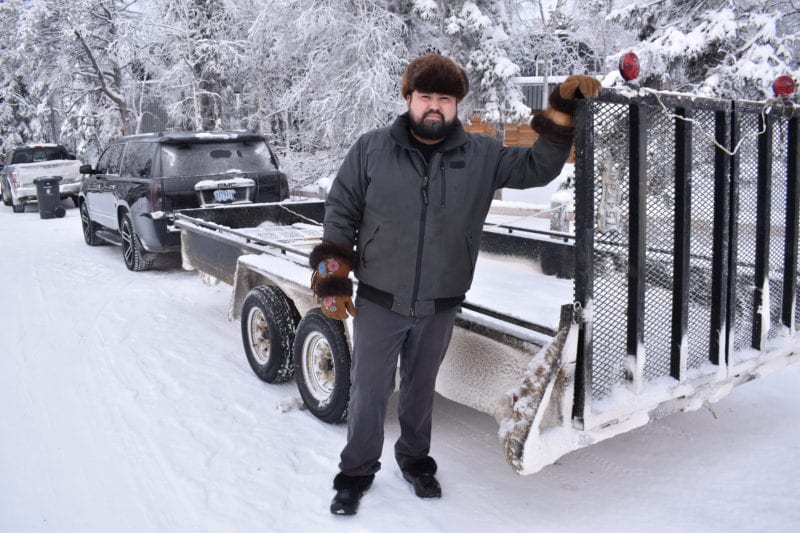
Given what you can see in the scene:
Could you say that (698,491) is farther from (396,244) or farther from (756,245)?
(396,244)

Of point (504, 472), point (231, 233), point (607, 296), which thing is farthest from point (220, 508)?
point (231, 233)

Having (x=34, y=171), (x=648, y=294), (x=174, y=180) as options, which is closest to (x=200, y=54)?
(x=34, y=171)

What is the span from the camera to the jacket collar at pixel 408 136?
116 inches

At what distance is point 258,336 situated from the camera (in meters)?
4.86

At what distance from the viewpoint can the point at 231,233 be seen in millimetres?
5516

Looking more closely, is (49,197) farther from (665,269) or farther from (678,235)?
(678,235)

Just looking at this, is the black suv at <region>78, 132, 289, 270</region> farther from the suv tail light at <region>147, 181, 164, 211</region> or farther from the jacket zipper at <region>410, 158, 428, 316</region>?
the jacket zipper at <region>410, 158, 428, 316</region>

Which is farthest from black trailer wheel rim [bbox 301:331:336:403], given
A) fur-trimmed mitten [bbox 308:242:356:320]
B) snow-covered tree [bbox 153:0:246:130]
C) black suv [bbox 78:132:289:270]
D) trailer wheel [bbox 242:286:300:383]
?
snow-covered tree [bbox 153:0:246:130]

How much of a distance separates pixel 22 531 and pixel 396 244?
217 cm

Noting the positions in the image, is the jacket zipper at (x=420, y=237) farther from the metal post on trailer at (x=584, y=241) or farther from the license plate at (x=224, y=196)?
the license plate at (x=224, y=196)

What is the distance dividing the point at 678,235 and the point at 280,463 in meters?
2.33

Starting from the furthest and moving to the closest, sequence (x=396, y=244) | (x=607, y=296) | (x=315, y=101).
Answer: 1. (x=315, y=101)
2. (x=396, y=244)
3. (x=607, y=296)

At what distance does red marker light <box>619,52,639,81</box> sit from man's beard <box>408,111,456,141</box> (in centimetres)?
78

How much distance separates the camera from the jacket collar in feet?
9.64
